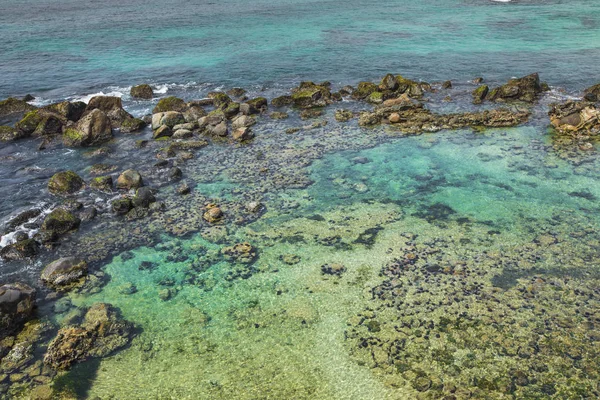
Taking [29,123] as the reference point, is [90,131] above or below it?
below

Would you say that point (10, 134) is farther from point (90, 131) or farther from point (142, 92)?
point (142, 92)

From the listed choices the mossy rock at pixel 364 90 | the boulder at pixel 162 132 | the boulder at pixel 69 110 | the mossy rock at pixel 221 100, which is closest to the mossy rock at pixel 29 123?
the boulder at pixel 69 110

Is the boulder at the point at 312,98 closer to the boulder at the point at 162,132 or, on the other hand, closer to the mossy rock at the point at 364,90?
the mossy rock at the point at 364,90

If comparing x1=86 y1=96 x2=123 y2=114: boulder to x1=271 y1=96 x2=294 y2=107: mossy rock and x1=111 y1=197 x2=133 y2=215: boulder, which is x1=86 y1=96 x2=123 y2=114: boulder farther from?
x1=111 y1=197 x2=133 y2=215: boulder

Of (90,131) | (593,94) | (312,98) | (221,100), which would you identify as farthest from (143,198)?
(593,94)

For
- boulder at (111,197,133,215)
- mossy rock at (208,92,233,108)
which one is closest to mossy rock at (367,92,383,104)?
mossy rock at (208,92,233,108)

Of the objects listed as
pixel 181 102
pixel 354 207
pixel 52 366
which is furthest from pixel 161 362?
pixel 181 102

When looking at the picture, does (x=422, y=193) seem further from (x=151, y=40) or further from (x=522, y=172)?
(x=151, y=40)
